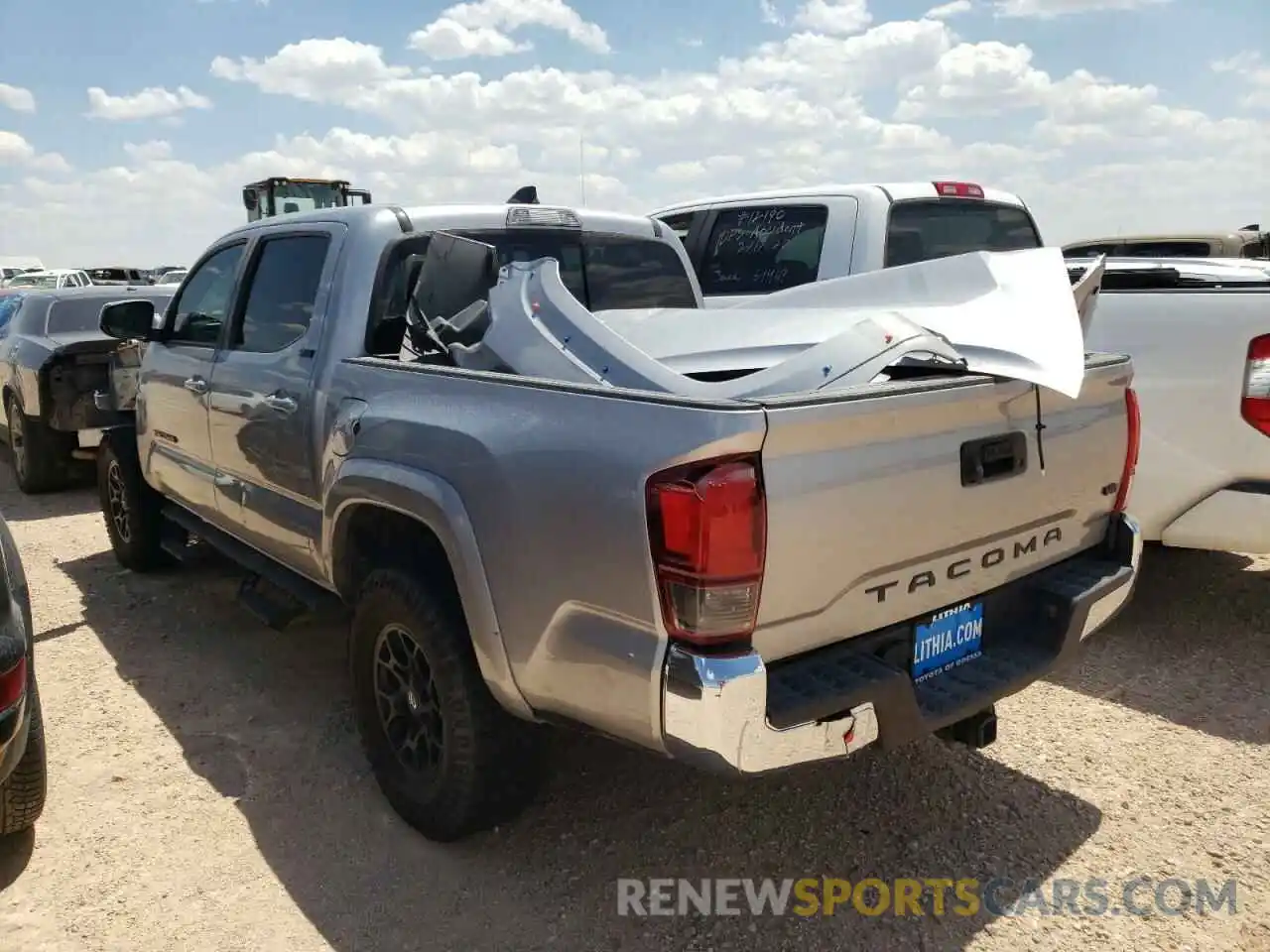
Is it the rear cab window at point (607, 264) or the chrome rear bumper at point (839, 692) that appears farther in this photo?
the rear cab window at point (607, 264)

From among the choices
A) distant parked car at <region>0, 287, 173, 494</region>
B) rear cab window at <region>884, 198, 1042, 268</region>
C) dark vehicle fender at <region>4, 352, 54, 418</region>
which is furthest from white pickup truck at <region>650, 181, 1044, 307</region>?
dark vehicle fender at <region>4, 352, 54, 418</region>

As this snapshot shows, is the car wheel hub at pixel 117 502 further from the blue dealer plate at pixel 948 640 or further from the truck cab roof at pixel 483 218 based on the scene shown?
the blue dealer plate at pixel 948 640

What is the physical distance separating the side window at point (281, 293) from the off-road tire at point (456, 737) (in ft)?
4.07

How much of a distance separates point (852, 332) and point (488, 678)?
4.29ft

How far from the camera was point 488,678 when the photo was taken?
2.62 m

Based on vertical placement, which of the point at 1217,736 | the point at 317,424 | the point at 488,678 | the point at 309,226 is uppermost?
the point at 309,226

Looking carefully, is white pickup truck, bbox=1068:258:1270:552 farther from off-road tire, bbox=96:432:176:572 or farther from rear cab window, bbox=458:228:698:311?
off-road tire, bbox=96:432:176:572

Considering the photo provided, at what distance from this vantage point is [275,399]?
12.1ft

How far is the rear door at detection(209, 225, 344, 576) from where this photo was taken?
3568mm

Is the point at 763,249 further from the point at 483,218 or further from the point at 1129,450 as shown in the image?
the point at 1129,450

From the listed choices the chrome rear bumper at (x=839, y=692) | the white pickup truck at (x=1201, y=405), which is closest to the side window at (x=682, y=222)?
the white pickup truck at (x=1201, y=405)

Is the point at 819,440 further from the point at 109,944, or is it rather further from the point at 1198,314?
the point at 1198,314

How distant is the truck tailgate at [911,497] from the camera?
2143 millimetres

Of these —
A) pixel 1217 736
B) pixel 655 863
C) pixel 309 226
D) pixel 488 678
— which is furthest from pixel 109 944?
pixel 1217 736
